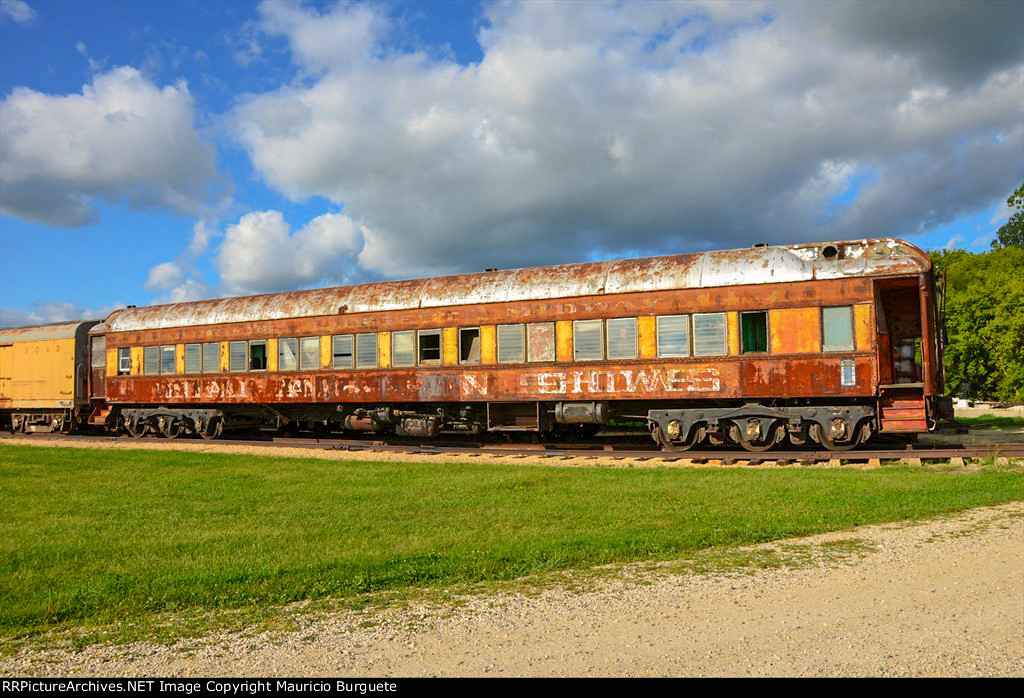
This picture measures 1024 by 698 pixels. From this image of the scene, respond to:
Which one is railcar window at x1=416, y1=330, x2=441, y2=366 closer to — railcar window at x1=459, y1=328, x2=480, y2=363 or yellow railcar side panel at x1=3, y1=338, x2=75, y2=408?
railcar window at x1=459, y1=328, x2=480, y2=363

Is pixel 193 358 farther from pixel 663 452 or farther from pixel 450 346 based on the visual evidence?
pixel 663 452

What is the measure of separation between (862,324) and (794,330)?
1.15 metres

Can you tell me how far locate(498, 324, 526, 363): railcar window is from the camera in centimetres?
1684

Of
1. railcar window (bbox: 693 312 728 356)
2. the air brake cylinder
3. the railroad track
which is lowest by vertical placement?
the railroad track

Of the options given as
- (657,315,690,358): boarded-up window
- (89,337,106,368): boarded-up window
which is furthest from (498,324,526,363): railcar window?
(89,337,106,368): boarded-up window

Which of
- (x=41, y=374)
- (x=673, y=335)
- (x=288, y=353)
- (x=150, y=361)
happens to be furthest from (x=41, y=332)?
(x=673, y=335)

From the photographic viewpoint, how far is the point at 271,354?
20141mm

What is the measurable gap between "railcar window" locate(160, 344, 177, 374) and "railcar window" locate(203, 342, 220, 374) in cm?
135

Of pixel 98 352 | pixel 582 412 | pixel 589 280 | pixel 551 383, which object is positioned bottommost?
pixel 582 412

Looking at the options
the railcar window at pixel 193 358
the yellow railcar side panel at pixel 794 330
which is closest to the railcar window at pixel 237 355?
the railcar window at pixel 193 358

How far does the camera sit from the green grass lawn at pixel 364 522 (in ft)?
20.6

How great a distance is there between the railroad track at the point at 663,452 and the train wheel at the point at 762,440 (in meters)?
0.25
